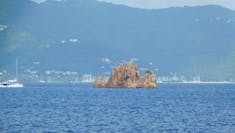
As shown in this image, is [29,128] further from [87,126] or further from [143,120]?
[143,120]

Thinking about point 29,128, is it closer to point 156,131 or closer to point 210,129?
point 156,131

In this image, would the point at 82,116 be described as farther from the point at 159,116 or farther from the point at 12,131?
the point at 12,131

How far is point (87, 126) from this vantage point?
8981 centimetres

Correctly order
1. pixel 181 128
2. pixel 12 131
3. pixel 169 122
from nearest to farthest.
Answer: pixel 12 131, pixel 181 128, pixel 169 122

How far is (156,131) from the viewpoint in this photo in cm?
8512

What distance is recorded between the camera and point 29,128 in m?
85.8

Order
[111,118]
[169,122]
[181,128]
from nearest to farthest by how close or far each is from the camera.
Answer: [181,128], [169,122], [111,118]

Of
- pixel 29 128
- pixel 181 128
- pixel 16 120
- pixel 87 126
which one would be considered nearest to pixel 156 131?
pixel 181 128

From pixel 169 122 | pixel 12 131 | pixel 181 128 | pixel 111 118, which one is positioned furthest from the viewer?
pixel 111 118

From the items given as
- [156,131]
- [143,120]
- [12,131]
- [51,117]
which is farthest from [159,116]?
[12,131]

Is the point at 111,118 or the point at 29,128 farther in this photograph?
the point at 111,118

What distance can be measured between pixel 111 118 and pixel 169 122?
10.8m

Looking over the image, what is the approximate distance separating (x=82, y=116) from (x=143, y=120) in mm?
11927

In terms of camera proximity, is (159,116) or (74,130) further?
(159,116)
